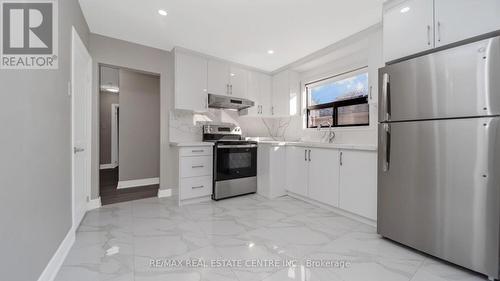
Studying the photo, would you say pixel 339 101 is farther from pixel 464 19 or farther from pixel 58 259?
pixel 58 259

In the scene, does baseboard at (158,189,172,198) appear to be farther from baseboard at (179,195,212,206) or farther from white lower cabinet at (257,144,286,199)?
white lower cabinet at (257,144,286,199)

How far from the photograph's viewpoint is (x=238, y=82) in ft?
12.4

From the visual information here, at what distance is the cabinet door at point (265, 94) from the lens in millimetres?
4086

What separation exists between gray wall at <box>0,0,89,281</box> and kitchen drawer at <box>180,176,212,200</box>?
1275mm

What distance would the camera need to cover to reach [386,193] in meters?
1.93

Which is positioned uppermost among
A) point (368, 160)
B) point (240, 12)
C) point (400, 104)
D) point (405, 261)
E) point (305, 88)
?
point (240, 12)

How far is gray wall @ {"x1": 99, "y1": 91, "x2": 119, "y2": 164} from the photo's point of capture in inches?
245

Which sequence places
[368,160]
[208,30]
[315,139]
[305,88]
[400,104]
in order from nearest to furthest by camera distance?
[400,104] < [368,160] < [208,30] < [315,139] < [305,88]

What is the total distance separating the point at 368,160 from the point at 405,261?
96 cm

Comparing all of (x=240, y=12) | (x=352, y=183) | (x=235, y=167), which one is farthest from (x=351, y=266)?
(x=240, y=12)

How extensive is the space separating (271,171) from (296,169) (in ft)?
1.29

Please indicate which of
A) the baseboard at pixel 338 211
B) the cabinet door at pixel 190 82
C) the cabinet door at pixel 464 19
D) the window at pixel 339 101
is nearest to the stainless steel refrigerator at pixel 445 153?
the cabinet door at pixel 464 19

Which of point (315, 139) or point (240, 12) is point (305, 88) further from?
point (240, 12)

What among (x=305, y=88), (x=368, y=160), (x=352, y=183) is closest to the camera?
(x=368, y=160)
